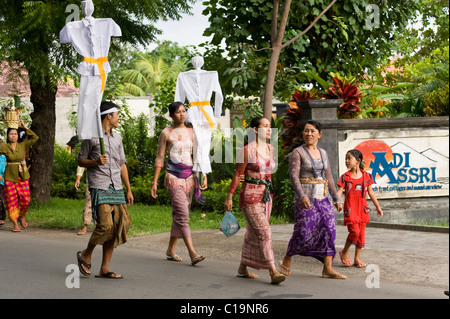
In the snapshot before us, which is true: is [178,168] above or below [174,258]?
above

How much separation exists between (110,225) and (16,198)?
608 cm

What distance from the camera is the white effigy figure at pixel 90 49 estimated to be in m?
8.21

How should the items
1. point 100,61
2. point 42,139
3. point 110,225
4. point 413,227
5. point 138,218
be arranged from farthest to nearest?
1. point 42,139
2. point 138,218
3. point 413,227
4. point 100,61
5. point 110,225

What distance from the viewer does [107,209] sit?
7.69 meters

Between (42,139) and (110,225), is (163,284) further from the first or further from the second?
(42,139)

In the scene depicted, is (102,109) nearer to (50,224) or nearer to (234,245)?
(234,245)

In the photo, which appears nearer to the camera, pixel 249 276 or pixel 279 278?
pixel 279 278

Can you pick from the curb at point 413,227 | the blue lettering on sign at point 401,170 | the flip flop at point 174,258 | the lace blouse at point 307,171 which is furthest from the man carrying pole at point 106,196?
the blue lettering on sign at point 401,170

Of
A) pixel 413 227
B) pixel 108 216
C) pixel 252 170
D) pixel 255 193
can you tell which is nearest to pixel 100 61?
pixel 108 216

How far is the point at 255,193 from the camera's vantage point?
7.95 metres

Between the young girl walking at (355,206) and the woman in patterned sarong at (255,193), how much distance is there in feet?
4.25

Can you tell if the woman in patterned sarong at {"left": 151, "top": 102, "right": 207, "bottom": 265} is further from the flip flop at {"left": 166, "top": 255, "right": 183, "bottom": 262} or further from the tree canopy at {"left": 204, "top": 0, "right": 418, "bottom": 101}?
the tree canopy at {"left": 204, "top": 0, "right": 418, "bottom": 101}

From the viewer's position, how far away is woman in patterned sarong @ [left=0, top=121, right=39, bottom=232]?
514 inches
